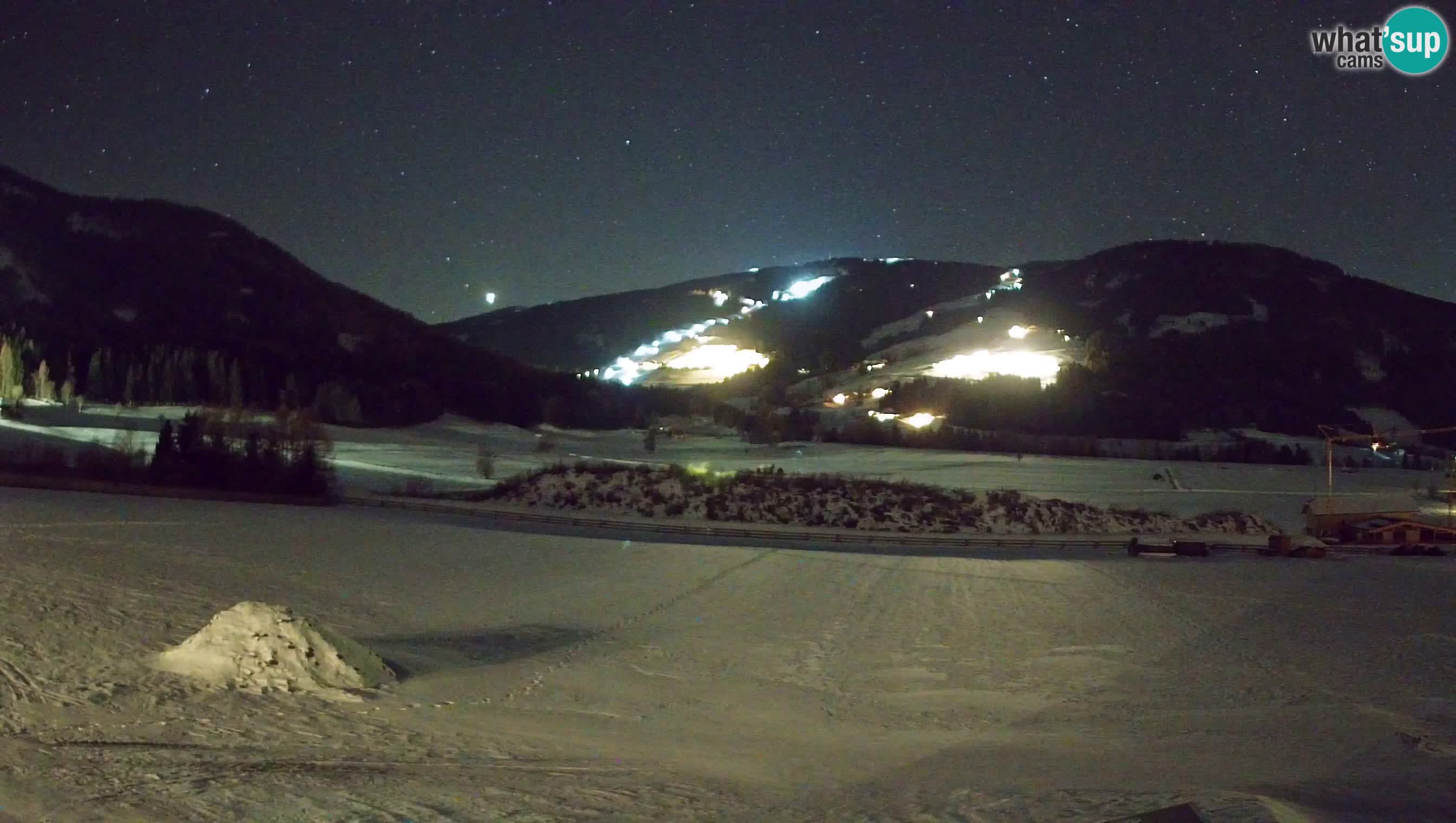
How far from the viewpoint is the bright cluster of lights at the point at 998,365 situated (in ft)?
430

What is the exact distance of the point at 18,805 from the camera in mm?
6797

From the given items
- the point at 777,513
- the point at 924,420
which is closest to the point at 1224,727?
the point at 777,513

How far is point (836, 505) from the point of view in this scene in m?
40.7

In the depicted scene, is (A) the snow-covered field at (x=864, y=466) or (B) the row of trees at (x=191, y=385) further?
(B) the row of trees at (x=191, y=385)

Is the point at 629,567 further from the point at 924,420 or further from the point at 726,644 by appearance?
the point at 924,420

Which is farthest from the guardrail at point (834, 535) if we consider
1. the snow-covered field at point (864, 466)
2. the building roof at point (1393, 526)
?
the snow-covered field at point (864, 466)

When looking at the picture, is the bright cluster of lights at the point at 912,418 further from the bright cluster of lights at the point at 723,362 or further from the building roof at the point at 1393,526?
the bright cluster of lights at the point at 723,362

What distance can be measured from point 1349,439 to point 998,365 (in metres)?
90.4

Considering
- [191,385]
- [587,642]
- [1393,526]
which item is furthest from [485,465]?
[191,385]

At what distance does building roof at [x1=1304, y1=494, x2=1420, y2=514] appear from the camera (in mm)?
42688

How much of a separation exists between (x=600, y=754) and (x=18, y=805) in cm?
443

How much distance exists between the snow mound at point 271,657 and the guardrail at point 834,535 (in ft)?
77.2

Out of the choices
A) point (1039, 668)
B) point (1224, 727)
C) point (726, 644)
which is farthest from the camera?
point (726, 644)

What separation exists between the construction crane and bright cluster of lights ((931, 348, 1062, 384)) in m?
34.0
